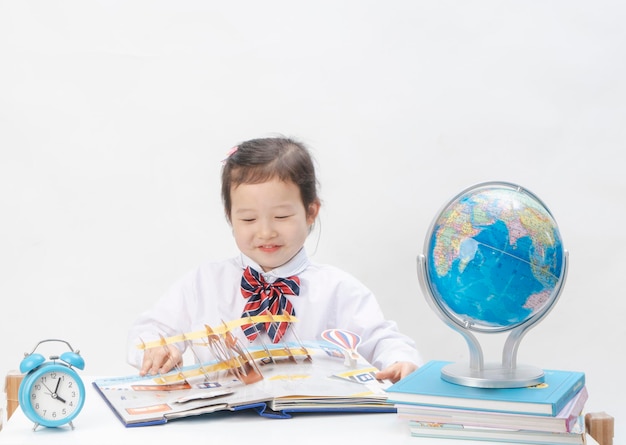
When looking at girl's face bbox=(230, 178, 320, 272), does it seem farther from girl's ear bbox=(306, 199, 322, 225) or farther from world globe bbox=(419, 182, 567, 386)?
world globe bbox=(419, 182, 567, 386)

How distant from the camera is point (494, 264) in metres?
1.71

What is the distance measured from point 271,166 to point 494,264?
84 cm

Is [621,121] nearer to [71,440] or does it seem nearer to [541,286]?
[541,286]

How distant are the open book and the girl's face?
1.50ft

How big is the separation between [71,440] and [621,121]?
201 centimetres

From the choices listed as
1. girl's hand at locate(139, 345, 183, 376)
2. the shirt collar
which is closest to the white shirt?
the shirt collar

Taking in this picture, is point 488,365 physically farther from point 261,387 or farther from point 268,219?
point 268,219

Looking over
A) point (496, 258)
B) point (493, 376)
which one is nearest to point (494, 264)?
point (496, 258)

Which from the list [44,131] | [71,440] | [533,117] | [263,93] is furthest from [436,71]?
[71,440]

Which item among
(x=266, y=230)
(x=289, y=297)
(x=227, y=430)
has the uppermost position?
(x=266, y=230)

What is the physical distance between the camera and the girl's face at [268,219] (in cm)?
238

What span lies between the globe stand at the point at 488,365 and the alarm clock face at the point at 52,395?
66cm

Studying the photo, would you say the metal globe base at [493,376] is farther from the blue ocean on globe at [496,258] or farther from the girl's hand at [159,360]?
the girl's hand at [159,360]

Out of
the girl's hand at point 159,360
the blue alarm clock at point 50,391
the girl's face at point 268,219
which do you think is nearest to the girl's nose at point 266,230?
the girl's face at point 268,219
